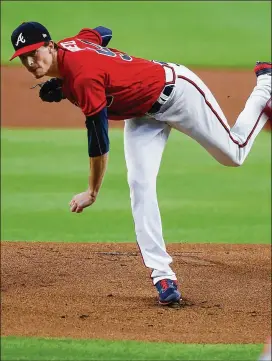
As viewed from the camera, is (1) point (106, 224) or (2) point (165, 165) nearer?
(1) point (106, 224)

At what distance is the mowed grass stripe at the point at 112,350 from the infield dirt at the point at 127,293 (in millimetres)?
128

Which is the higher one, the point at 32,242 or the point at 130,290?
the point at 130,290

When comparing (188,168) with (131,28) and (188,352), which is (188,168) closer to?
(188,352)

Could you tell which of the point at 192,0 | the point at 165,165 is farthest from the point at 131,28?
the point at 165,165

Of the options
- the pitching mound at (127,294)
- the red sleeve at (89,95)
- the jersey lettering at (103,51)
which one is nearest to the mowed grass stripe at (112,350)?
the pitching mound at (127,294)

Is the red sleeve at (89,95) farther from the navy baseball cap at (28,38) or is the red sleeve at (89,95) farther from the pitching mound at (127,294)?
the pitching mound at (127,294)

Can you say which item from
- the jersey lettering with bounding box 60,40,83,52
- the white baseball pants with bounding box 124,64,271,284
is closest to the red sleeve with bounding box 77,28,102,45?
the jersey lettering with bounding box 60,40,83,52

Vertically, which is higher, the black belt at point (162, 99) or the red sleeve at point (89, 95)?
the red sleeve at point (89, 95)

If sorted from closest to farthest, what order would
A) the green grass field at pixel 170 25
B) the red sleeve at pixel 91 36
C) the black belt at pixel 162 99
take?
1. the black belt at pixel 162 99
2. the red sleeve at pixel 91 36
3. the green grass field at pixel 170 25

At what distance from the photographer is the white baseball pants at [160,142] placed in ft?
19.1

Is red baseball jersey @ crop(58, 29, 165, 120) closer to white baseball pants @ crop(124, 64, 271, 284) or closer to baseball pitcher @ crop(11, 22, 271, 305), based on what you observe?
baseball pitcher @ crop(11, 22, 271, 305)

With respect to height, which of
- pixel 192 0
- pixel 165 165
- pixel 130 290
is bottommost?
pixel 192 0

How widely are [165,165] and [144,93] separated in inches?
221

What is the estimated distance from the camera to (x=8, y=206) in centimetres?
941
